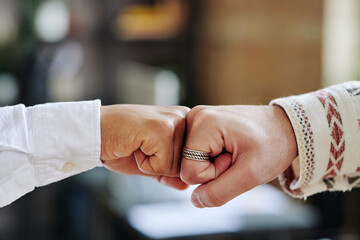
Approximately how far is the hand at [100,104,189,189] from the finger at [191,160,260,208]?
12 cm

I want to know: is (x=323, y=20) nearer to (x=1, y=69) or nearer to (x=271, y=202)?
(x=271, y=202)

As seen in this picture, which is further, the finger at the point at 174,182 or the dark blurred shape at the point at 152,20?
the dark blurred shape at the point at 152,20

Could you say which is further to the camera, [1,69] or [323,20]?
[1,69]

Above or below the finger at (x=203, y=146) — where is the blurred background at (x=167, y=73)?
below

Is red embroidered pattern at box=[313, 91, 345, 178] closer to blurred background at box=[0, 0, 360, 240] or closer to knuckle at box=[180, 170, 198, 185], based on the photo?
knuckle at box=[180, 170, 198, 185]

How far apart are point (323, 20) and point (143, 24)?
2147mm

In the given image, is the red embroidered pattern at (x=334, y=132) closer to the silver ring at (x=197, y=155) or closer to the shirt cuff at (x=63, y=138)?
the silver ring at (x=197, y=155)

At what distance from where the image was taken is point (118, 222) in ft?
8.85

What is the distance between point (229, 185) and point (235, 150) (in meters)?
0.07

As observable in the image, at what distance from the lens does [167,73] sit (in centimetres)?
470

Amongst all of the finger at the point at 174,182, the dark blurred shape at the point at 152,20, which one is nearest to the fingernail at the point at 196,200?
the finger at the point at 174,182

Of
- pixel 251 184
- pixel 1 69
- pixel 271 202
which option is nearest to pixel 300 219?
pixel 271 202

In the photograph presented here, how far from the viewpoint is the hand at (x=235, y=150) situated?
41.1 inches

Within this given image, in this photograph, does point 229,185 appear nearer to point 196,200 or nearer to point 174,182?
point 196,200
